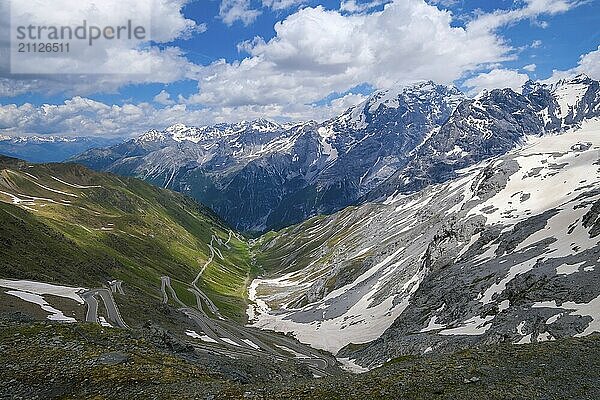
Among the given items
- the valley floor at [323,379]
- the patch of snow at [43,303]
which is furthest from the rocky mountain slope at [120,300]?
the valley floor at [323,379]

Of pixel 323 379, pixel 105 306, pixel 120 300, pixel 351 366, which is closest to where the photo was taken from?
pixel 323 379

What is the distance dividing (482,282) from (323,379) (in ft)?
212

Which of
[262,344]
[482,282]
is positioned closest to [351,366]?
[262,344]

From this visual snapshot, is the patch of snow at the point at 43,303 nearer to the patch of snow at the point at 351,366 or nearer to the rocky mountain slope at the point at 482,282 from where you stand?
the patch of snow at the point at 351,366

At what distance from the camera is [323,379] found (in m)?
30.8

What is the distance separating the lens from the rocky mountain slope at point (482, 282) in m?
59.5

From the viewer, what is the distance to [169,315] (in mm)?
101375

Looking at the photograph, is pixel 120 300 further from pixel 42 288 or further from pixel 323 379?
pixel 323 379

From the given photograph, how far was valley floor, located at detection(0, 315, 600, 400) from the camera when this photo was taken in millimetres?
25984

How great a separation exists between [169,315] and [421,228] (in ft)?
439

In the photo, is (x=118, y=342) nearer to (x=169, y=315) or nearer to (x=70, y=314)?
(x=70, y=314)

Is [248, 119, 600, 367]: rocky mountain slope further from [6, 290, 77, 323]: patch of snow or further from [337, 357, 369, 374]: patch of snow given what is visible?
[6, 290, 77, 323]: patch of snow

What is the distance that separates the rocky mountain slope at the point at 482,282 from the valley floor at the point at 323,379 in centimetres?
2170

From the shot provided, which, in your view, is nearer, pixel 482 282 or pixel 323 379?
pixel 323 379
